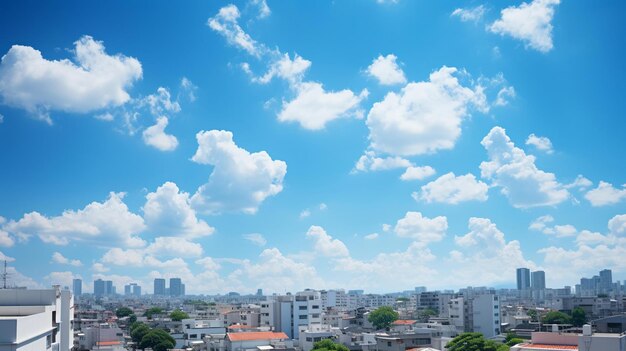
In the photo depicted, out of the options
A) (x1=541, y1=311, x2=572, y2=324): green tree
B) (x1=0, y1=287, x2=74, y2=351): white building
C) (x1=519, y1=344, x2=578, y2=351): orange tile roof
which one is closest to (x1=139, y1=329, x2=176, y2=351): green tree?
(x1=0, y1=287, x2=74, y2=351): white building

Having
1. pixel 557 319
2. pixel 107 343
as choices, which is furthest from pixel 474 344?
pixel 557 319

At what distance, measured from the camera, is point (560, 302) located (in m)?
90.1

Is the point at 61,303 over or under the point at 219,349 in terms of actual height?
over

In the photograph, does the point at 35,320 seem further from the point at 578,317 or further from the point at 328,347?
the point at 578,317

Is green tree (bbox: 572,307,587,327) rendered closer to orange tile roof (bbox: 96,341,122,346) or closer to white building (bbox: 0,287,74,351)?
orange tile roof (bbox: 96,341,122,346)

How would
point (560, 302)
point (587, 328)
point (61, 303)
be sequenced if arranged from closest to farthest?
point (587, 328) < point (61, 303) < point (560, 302)

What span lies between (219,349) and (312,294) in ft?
49.9

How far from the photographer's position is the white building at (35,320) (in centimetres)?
1891

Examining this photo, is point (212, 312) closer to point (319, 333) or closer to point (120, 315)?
point (120, 315)

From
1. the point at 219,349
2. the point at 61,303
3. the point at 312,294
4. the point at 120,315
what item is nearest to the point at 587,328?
the point at 61,303

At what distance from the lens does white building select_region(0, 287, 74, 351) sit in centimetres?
1891

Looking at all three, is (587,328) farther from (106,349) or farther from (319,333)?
(106,349)

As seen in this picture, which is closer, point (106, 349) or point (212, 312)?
point (106, 349)

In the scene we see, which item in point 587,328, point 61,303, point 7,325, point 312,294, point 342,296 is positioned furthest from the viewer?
point 342,296
